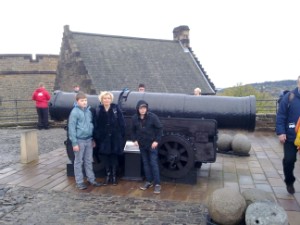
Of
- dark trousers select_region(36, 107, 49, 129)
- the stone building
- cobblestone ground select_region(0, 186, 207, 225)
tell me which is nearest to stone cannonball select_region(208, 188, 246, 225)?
cobblestone ground select_region(0, 186, 207, 225)

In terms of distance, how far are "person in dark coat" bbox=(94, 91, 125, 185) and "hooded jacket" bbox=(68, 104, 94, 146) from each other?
156 millimetres

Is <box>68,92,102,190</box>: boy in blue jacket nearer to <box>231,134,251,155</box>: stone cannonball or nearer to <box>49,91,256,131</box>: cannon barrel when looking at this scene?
<box>49,91,256,131</box>: cannon barrel

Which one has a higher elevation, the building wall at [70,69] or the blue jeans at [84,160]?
the building wall at [70,69]

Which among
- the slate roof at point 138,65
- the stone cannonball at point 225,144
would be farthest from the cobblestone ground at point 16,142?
the slate roof at point 138,65

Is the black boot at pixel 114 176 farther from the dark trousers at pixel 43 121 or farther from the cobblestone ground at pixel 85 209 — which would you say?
the dark trousers at pixel 43 121

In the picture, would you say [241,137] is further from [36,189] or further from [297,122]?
[36,189]

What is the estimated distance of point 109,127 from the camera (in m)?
5.26

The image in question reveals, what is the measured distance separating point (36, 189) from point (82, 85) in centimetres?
1388

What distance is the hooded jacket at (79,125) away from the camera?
16.6ft

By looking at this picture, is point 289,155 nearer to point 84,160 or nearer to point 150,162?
point 150,162

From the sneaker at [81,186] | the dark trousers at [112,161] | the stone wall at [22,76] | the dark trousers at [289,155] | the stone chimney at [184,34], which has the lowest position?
the sneaker at [81,186]

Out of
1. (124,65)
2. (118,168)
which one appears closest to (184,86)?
(124,65)

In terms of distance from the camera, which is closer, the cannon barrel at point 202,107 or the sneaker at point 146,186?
the sneaker at point 146,186

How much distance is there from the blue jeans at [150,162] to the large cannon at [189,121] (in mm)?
372
